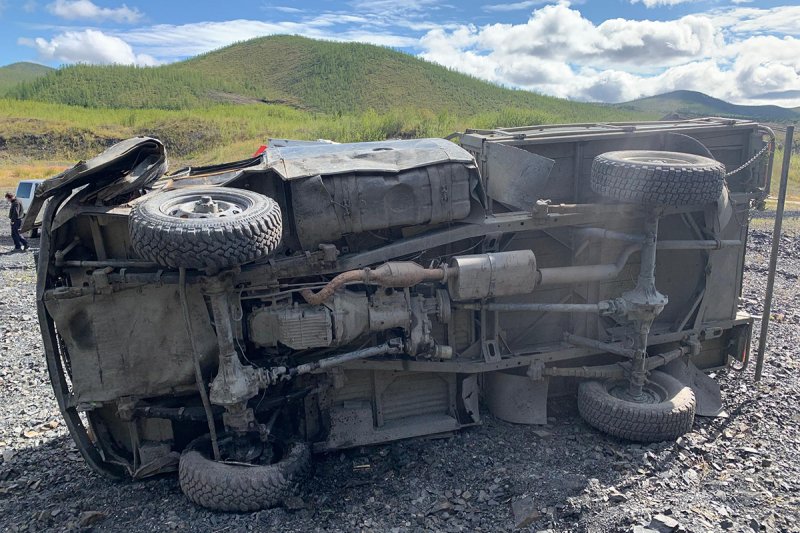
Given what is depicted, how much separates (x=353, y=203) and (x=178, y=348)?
1.78 metres

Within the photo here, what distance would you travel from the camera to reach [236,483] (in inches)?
171

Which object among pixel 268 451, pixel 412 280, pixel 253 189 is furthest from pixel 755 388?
pixel 253 189

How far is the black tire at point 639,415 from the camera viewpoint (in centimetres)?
522

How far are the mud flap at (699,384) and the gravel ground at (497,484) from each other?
0.16 meters

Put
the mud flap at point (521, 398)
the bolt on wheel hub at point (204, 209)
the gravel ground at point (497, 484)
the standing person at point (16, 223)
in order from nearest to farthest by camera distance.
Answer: the bolt on wheel hub at point (204, 209) → the gravel ground at point (497, 484) → the mud flap at point (521, 398) → the standing person at point (16, 223)

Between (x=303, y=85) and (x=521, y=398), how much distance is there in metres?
60.4

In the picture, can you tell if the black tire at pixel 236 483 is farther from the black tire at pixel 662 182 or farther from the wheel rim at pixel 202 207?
the black tire at pixel 662 182

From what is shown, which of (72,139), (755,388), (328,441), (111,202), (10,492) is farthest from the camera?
(72,139)

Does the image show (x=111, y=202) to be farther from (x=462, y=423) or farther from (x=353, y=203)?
(x=462, y=423)

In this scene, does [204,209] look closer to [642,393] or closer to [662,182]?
[662,182]

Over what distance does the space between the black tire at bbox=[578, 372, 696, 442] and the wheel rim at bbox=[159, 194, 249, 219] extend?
355 cm

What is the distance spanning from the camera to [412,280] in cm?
476

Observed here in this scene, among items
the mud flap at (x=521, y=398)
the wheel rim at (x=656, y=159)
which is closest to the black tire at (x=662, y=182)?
the wheel rim at (x=656, y=159)

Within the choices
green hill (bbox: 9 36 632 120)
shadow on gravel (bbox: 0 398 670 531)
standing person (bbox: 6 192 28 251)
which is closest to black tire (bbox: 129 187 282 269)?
shadow on gravel (bbox: 0 398 670 531)
